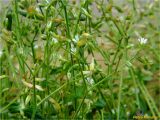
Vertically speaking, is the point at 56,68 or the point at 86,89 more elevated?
the point at 56,68

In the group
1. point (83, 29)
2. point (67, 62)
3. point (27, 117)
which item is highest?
point (83, 29)

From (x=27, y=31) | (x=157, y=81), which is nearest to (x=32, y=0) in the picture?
(x=27, y=31)

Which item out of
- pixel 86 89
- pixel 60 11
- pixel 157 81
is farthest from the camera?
pixel 157 81

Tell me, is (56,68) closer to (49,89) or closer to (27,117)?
(49,89)

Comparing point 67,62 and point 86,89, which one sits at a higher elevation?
point 67,62

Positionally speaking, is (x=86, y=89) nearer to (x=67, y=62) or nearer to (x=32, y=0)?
(x=67, y=62)

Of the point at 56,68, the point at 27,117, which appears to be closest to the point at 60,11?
the point at 56,68

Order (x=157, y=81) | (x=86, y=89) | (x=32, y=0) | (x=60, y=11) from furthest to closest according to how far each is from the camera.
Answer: (x=157, y=81)
(x=32, y=0)
(x=60, y=11)
(x=86, y=89)

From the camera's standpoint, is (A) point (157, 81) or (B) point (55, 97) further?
(A) point (157, 81)

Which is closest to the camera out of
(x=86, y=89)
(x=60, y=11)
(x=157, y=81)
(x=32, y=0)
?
(x=86, y=89)
